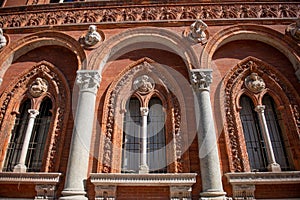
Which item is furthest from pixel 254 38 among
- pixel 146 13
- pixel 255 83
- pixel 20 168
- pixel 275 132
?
pixel 20 168

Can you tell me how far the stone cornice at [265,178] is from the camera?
17.5 feet

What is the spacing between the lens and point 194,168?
5816mm

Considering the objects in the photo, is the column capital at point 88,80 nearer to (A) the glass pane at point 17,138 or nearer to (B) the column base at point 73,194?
(A) the glass pane at point 17,138

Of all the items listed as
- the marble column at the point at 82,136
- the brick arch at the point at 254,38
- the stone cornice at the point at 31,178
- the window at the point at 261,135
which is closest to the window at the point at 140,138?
the marble column at the point at 82,136

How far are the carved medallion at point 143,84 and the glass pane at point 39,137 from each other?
115 inches

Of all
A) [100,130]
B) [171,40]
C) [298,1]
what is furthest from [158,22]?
[298,1]

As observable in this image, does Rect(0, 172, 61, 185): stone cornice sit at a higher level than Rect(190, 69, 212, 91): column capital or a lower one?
lower

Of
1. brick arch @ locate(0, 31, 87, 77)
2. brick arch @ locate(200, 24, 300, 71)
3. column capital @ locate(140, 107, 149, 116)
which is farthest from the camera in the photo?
brick arch @ locate(0, 31, 87, 77)

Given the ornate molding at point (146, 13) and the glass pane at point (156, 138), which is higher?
the ornate molding at point (146, 13)

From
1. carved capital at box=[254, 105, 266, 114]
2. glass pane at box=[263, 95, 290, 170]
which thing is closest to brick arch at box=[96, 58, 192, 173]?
carved capital at box=[254, 105, 266, 114]

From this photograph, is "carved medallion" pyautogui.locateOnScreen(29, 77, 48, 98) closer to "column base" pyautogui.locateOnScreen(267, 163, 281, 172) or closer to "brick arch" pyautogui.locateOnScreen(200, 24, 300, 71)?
"brick arch" pyautogui.locateOnScreen(200, 24, 300, 71)

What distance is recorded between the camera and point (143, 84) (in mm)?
6801

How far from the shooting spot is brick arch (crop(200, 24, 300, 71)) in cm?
696

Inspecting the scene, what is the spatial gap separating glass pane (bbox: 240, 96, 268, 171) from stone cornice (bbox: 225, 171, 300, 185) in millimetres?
552
